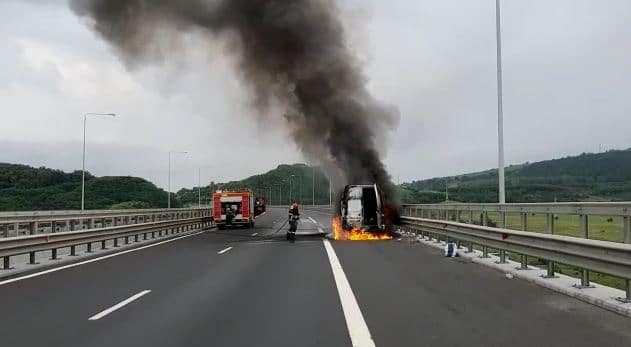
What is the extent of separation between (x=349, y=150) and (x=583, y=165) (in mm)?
60297

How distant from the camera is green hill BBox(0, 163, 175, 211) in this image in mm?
57656

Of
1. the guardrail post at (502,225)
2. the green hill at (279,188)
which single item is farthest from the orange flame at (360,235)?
the green hill at (279,188)

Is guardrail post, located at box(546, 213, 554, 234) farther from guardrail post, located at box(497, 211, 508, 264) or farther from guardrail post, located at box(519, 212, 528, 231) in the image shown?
guardrail post, located at box(497, 211, 508, 264)

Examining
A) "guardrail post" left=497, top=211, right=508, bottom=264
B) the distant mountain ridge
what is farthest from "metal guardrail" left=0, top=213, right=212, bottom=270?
A: the distant mountain ridge

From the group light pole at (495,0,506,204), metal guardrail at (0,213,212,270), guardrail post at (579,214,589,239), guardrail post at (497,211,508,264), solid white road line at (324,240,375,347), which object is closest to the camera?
solid white road line at (324,240,375,347)

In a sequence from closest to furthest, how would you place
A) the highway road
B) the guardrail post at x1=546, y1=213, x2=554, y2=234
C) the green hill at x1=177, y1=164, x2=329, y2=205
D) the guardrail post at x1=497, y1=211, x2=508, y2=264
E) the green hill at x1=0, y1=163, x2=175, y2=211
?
1. the highway road
2. the guardrail post at x1=546, y1=213, x2=554, y2=234
3. the guardrail post at x1=497, y1=211, x2=508, y2=264
4. the green hill at x1=0, y1=163, x2=175, y2=211
5. the green hill at x1=177, y1=164, x2=329, y2=205

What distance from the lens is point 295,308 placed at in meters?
8.09

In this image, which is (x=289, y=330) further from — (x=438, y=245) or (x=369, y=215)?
(x=369, y=215)

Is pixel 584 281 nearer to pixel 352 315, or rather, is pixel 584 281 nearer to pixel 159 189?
pixel 352 315

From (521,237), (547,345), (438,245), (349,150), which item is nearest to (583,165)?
(349,150)

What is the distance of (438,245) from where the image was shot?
18828 mm

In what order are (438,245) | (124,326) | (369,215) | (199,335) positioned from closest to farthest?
(199,335)
(124,326)
(438,245)
(369,215)

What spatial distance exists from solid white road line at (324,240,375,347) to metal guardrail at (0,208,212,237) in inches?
338

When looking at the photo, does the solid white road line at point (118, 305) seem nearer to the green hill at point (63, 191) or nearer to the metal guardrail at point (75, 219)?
the metal guardrail at point (75, 219)
